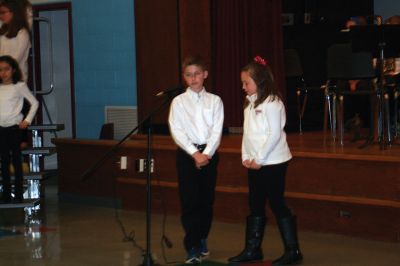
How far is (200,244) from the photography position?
6105 mm

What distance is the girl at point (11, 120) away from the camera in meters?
8.16

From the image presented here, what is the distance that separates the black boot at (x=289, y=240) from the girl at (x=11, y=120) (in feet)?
10.5

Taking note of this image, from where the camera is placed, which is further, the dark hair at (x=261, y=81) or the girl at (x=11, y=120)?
the girl at (x=11, y=120)

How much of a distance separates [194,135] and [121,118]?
15.3 ft

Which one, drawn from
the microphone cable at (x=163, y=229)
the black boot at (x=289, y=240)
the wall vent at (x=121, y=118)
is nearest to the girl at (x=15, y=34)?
the wall vent at (x=121, y=118)

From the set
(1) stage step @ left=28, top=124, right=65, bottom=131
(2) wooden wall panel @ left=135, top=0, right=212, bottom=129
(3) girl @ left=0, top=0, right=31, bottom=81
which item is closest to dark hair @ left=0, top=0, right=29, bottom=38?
(3) girl @ left=0, top=0, right=31, bottom=81

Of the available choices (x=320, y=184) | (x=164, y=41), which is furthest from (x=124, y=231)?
(x=164, y=41)

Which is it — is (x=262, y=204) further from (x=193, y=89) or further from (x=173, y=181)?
(x=173, y=181)

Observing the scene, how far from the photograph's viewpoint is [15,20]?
9195mm

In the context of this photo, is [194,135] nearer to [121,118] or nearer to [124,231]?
[124,231]

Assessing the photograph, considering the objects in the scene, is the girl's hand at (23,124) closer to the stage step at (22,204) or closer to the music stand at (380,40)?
the stage step at (22,204)

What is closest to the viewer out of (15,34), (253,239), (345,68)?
(253,239)

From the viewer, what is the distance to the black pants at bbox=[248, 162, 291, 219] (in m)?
5.87

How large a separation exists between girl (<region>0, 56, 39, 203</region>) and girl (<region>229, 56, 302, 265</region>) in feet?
9.74
